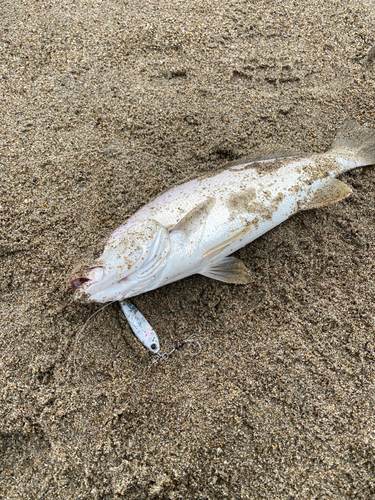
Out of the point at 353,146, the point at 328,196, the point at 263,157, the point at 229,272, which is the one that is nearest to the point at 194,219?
the point at 229,272

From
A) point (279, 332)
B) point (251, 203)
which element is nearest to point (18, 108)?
point (251, 203)

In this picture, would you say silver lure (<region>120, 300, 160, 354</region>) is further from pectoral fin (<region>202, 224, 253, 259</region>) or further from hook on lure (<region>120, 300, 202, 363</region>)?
pectoral fin (<region>202, 224, 253, 259</region>)

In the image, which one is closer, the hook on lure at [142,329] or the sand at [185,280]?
the sand at [185,280]

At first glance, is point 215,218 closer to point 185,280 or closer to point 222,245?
point 222,245

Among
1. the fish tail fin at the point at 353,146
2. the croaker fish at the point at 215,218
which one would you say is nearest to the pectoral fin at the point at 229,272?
the croaker fish at the point at 215,218

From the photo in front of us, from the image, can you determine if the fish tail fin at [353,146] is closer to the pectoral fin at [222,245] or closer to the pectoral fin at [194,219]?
the pectoral fin at [222,245]

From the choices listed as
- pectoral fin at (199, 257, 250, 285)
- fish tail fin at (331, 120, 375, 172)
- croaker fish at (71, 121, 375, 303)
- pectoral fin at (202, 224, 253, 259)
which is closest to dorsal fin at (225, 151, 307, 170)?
croaker fish at (71, 121, 375, 303)
